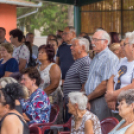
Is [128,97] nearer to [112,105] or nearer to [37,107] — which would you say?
[112,105]

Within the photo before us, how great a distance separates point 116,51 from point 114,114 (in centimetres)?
129

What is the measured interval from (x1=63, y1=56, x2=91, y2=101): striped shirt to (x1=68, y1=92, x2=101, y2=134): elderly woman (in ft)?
2.36

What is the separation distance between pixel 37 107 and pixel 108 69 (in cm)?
95

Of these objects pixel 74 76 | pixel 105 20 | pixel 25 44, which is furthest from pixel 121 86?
pixel 105 20

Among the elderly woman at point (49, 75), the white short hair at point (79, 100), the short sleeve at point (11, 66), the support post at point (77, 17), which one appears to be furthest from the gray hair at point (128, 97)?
the support post at point (77, 17)

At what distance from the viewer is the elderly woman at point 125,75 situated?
347 centimetres

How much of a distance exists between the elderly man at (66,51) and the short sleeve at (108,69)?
76.3 inches

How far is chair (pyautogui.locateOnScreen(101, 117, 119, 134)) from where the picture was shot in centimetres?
341

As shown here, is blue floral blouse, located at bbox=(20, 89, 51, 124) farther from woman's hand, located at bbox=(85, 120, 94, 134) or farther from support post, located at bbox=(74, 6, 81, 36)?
support post, located at bbox=(74, 6, 81, 36)

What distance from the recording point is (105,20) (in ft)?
29.1

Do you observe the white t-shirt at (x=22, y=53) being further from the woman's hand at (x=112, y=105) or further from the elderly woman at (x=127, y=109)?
the elderly woman at (x=127, y=109)

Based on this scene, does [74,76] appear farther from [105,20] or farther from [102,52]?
[105,20]

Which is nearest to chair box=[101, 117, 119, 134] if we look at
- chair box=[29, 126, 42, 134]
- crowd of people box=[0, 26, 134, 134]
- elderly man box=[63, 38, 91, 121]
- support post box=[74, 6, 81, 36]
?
crowd of people box=[0, 26, 134, 134]

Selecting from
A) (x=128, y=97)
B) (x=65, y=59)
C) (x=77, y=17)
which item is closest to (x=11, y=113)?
(x=128, y=97)
